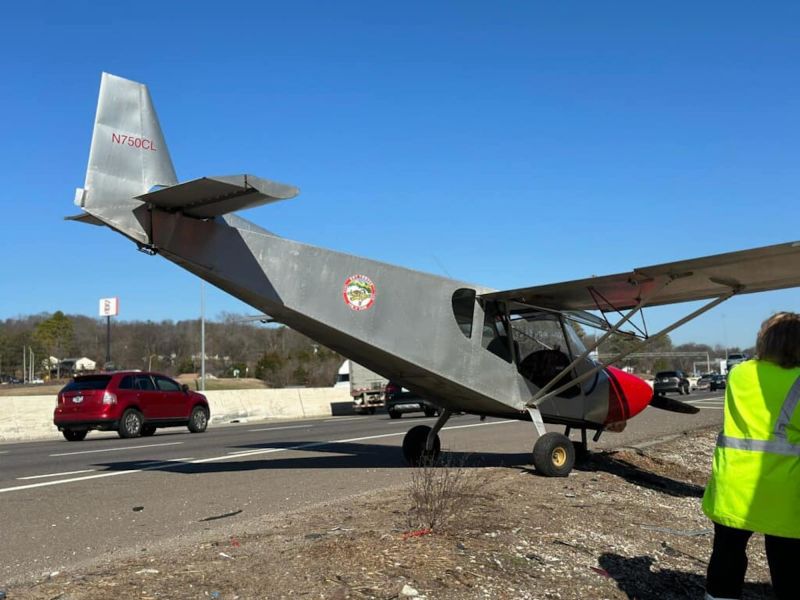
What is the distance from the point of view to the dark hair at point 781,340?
11.3 ft

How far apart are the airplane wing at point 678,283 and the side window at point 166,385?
545 inches

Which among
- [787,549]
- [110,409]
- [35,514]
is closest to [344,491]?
[35,514]

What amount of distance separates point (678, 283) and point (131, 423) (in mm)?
15328

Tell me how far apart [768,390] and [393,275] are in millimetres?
5866

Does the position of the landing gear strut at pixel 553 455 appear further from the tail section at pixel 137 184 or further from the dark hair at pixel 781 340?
the dark hair at pixel 781 340

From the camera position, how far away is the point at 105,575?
4395 millimetres

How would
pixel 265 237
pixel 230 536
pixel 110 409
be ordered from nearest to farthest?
pixel 230 536, pixel 265 237, pixel 110 409

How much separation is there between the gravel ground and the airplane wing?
273cm

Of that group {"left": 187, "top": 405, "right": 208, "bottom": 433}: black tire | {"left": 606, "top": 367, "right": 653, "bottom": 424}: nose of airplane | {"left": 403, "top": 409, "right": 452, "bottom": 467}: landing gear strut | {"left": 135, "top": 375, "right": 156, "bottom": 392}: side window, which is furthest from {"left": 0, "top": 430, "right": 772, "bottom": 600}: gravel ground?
{"left": 187, "top": 405, "right": 208, "bottom": 433}: black tire

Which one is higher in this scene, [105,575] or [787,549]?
[787,549]

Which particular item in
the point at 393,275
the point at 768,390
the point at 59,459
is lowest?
the point at 59,459

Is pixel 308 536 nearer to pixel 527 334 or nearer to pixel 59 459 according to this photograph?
pixel 527 334

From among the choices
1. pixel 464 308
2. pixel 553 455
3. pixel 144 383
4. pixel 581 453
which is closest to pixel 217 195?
pixel 464 308

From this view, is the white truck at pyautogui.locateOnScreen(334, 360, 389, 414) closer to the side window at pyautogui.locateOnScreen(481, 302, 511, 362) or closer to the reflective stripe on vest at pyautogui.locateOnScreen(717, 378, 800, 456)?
the side window at pyautogui.locateOnScreen(481, 302, 511, 362)
